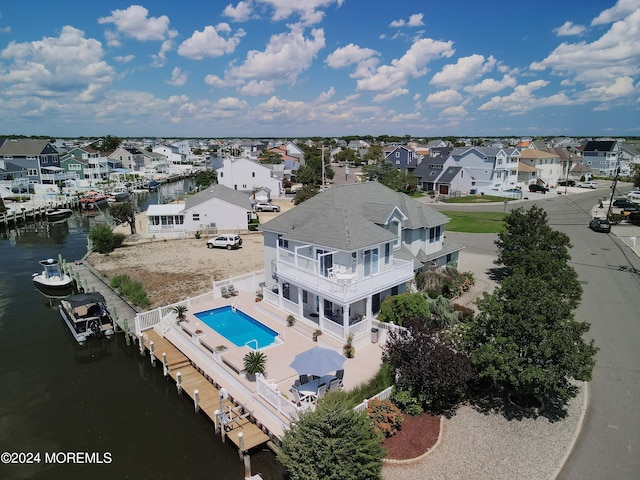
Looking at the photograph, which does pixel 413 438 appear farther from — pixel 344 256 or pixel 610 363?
pixel 610 363

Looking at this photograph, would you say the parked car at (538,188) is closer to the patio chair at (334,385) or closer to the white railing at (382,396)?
the white railing at (382,396)

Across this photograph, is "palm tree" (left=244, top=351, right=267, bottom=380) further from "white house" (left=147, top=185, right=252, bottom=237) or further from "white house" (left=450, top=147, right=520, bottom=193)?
"white house" (left=450, top=147, right=520, bottom=193)

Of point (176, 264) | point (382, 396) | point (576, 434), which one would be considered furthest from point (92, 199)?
point (576, 434)

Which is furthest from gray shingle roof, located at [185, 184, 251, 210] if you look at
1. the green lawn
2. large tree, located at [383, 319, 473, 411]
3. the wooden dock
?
large tree, located at [383, 319, 473, 411]

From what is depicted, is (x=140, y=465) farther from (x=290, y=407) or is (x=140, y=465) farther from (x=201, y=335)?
(x=201, y=335)

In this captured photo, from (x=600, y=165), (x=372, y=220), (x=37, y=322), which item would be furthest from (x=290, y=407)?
(x=600, y=165)
